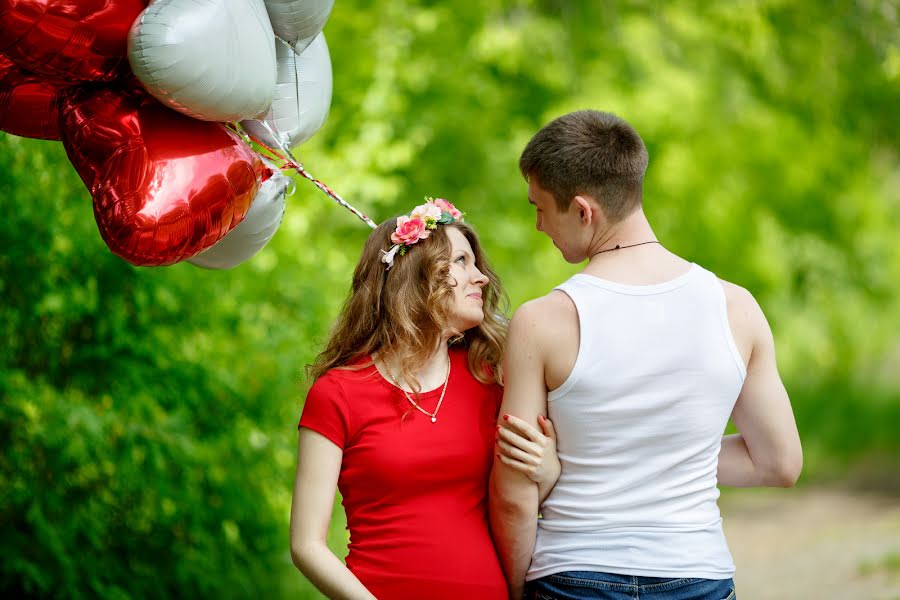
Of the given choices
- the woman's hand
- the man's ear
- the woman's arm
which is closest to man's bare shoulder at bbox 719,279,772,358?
the man's ear

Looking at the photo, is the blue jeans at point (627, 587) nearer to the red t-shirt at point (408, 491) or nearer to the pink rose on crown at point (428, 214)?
the red t-shirt at point (408, 491)

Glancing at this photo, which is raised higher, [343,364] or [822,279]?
[343,364]

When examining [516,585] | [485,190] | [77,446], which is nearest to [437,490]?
[516,585]

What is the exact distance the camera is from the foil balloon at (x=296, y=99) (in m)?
2.47

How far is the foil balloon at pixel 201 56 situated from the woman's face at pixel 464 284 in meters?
0.61

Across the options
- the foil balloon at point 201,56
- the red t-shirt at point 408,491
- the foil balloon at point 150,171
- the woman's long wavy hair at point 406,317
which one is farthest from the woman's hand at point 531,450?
the foil balloon at point 201,56

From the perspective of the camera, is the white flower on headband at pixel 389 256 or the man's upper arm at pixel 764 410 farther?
the white flower on headband at pixel 389 256

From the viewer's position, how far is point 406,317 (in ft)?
7.88

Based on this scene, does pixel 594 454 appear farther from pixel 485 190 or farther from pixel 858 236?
pixel 858 236

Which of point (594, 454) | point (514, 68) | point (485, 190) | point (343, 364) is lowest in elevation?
point (485, 190)

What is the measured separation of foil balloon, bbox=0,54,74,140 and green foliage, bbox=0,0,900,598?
4.48 ft

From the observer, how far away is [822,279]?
11.3 m

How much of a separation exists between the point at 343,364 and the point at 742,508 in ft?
31.8

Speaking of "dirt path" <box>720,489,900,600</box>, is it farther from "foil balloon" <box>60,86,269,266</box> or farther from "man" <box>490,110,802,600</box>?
"foil balloon" <box>60,86,269,266</box>
